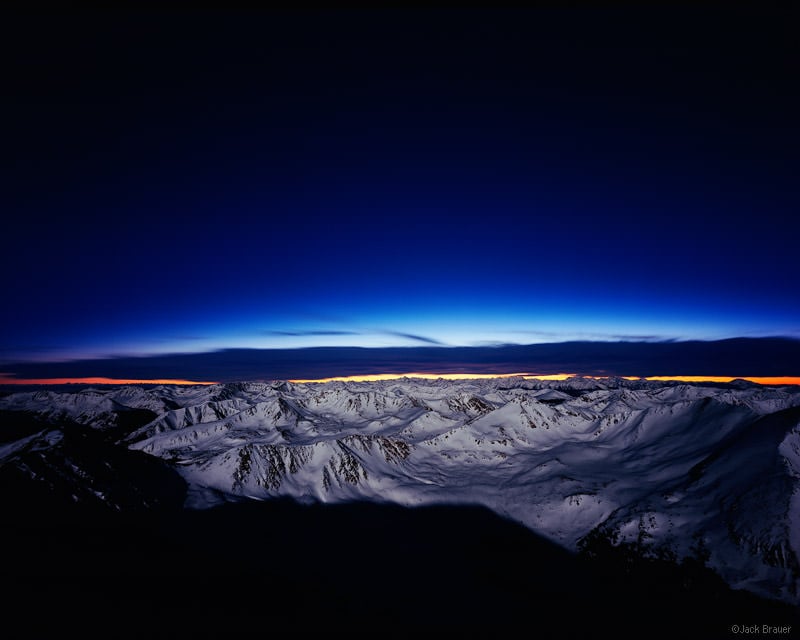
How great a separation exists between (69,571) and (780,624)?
484 feet

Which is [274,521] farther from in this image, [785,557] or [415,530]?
[785,557]

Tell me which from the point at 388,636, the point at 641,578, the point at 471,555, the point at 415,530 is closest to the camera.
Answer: the point at 388,636

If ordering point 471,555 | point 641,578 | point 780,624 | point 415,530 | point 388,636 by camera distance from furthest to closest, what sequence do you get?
point 415,530 < point 471,555 < point 641,578 < point 780,624 < point 388,636

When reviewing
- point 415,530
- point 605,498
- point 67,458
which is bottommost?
point 415,530

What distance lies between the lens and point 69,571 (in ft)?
206

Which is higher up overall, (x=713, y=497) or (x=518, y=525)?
(x=713, y=497)

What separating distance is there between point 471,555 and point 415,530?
3193 centimetres

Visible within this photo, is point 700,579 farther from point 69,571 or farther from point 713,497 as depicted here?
point 69,571

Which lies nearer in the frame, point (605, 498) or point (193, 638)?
point (193, 638)

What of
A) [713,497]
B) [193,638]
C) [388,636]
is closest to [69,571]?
[193,638]

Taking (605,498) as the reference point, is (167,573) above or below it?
above

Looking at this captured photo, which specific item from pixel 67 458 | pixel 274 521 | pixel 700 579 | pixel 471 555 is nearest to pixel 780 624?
pixel 700 579

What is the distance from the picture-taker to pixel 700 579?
115 meters

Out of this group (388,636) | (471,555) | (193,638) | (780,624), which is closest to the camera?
(193,638)
